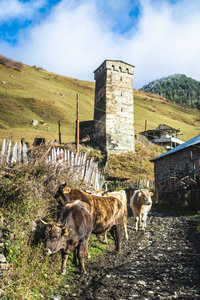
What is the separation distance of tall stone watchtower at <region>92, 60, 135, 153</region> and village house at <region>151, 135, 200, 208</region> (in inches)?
589

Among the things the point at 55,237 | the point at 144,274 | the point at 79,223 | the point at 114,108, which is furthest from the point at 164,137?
the point at 55,237

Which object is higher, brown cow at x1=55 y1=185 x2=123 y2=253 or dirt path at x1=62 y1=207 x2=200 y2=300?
brown cow at x1=55 y1=185 x2=123 y2=253

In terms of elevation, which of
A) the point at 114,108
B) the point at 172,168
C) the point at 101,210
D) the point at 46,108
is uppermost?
the point at 46,108

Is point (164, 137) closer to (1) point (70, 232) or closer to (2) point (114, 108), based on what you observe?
(2) point (114, 108)

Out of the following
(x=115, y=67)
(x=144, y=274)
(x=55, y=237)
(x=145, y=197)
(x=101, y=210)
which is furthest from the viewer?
(x=115, y=67)

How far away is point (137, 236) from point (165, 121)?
92.3 metres

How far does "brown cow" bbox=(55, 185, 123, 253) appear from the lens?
624 centimetres

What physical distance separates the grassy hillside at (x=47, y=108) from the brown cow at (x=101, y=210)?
30.9 meters

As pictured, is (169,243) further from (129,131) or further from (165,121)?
(165,121)

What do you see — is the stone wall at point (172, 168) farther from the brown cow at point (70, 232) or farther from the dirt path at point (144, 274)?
the brown cow at point (70, 232)

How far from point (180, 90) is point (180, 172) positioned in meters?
167

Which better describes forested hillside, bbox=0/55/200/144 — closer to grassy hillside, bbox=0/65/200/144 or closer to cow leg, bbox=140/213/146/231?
grassy hillside, bbox=0/65/200/144

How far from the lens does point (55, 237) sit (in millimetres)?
4801

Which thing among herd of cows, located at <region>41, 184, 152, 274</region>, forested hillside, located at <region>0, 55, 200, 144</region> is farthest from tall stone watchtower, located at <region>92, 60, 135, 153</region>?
herd of cows, located at <region>41, 184, 152, 274</region>
